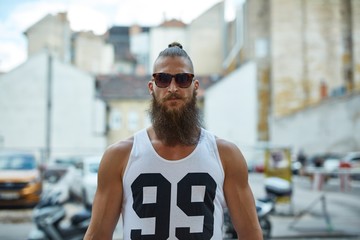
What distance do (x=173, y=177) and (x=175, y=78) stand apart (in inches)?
17.7

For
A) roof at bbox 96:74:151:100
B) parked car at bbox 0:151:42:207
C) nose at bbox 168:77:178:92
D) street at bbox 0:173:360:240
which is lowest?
street at bbox 0:173:360:240

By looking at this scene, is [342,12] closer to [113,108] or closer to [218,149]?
[113,108]

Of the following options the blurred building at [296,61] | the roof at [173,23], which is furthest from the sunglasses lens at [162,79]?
the roof at [173,23]

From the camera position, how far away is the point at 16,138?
3891cm

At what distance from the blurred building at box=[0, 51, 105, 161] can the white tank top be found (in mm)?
37234

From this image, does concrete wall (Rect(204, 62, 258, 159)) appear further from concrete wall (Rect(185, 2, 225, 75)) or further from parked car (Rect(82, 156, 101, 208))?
parked car (Rect(82, 156, 101, 208))

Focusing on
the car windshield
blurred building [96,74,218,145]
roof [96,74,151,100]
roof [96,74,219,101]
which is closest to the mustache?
the car windshield

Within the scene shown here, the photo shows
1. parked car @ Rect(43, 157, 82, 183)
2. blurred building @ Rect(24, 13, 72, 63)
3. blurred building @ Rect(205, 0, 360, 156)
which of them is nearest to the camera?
parked car @ Rect(43, 157, 82, 183)

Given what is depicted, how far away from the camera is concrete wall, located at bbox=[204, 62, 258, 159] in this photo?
4406 cm

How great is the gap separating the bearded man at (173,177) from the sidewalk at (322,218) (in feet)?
27.2

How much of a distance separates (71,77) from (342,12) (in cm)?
2562

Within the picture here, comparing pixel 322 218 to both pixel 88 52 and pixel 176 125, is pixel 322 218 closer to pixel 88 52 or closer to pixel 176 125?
pixel 176 125

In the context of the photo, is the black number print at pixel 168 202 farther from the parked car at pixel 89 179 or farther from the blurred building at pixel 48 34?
the blurred building at pixel 48 34

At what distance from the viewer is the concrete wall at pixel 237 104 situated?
44.1 metres
